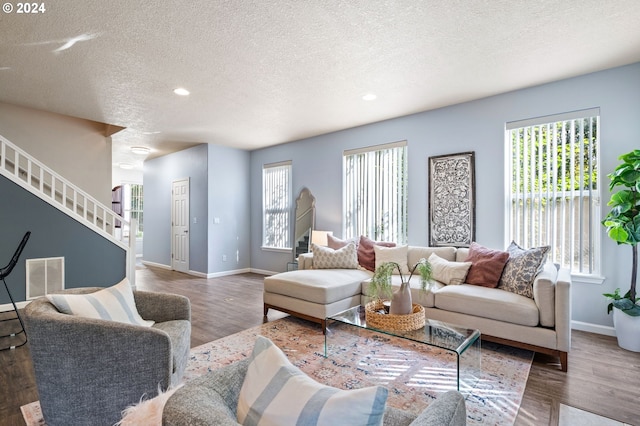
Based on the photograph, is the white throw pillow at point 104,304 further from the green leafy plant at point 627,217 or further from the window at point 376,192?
the green leafy plant at point 627,217

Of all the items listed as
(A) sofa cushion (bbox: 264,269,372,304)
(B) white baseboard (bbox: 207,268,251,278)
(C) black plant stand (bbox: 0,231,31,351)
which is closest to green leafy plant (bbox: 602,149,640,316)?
(A) sofa cushion (bbox: 264,269,372,304)

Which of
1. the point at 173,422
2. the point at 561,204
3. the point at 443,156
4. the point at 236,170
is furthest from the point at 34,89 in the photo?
the point at 561,204

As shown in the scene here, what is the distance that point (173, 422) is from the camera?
2.27 ft

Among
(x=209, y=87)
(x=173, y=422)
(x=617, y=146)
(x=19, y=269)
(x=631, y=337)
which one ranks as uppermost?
(x=209, y=87)

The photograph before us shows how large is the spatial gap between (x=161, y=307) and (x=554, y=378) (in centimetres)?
283

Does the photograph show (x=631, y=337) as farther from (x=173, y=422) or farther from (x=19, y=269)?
(x=19, y=269)

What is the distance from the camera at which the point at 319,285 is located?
331 cm

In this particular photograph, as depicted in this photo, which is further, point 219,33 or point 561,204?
point 561,204

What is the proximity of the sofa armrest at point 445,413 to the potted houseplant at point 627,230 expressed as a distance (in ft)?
9.48

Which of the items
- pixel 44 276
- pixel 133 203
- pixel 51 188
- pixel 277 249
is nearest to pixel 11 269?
pixel 44 276

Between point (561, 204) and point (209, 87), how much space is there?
4.05m

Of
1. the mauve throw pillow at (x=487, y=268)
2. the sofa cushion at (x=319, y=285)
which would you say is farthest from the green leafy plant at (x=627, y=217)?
the sofa cushion at (x=319, y=285)

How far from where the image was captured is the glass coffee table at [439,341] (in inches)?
79.7

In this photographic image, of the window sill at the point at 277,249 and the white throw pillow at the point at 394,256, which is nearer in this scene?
the white throw pillow at the point at 394,256
